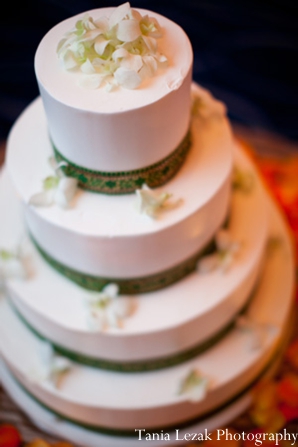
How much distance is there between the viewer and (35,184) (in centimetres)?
175

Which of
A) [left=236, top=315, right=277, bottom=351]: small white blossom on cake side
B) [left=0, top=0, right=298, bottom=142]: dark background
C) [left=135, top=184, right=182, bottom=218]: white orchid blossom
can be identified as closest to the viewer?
[left=135, top=184, right=182, bottom=218]: white orchid blossom

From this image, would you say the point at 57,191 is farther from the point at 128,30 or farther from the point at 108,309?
the point at 128,30

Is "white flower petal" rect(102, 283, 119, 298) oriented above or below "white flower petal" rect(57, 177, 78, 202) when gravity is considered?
below

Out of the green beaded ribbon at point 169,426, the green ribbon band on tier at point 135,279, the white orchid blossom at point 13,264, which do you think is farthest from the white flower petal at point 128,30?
the green beaded ribbon at point 169,426

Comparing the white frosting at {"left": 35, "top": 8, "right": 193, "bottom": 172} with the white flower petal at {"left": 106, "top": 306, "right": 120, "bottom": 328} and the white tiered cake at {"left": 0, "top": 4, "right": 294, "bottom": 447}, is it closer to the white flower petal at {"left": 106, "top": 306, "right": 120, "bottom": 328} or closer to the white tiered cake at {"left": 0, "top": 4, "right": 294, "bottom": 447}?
the white tiered cake at {"left": 0, "top": 4, "right": 294, "bottom": 447}

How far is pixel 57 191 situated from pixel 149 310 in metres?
0.52

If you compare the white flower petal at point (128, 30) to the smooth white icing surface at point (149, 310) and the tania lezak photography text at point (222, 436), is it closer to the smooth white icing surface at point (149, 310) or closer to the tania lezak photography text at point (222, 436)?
the smooth white icing surface at point (149, 310)

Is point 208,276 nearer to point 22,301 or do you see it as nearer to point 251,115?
point 22,301

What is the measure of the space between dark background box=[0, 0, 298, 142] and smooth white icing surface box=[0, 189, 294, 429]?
161cm

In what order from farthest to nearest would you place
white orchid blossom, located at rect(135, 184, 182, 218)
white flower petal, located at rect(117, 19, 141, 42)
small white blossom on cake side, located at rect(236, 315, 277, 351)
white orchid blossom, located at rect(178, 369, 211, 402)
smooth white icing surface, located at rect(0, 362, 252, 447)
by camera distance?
smooth white icing surface, located at rect(0, 362, 252, 447), small white blossom on cake side, located at rect(236, 315, 277, 351), white orchid blossom, located at rect(178, 369, 211, 402), white orchid blossom, located at rect(135, 184, 182, 218), white flower petal, located at rect(117, 19, 141, 42)

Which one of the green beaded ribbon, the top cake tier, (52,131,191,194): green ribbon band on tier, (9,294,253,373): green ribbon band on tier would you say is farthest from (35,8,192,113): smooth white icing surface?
the green beaded ribbon

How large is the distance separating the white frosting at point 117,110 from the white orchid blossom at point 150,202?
8 cm

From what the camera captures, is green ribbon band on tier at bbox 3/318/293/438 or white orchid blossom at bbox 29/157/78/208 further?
green ribbon band on tier at bbox 3/318/293/438

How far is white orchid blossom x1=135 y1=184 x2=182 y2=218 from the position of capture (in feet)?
5.31
